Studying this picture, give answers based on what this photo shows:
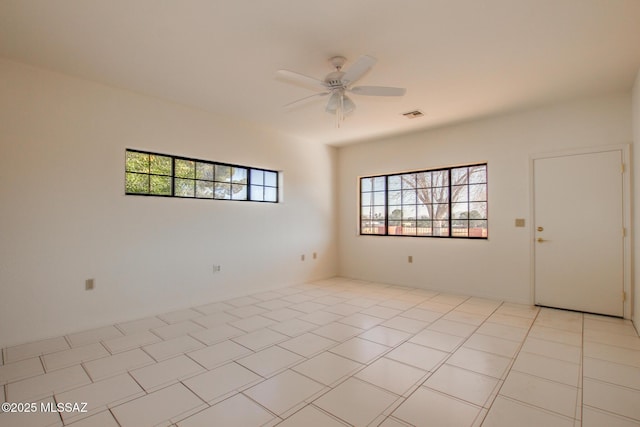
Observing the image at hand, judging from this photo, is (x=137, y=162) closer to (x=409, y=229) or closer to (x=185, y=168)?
(x=185, y=168)

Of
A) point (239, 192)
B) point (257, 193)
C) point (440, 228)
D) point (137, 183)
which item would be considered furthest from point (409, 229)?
point (137, 183)

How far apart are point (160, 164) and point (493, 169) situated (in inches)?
185

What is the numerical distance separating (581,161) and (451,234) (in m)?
1.92

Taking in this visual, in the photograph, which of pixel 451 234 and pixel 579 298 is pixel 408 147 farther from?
pixel 579 298

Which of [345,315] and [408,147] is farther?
[408,147]

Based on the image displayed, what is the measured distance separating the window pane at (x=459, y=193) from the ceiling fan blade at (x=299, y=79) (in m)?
3.14

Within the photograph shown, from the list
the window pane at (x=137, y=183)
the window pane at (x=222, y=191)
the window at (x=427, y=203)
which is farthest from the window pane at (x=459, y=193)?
the window pane at (x=137, y=183)

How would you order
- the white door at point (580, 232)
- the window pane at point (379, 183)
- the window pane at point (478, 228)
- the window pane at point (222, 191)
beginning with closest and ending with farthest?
the white door at point (580, 232) < the window pane at point (222, 191) < the window pane at point (478, 228) < the window pane at point (379, 183)

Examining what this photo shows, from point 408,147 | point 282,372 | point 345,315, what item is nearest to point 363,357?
point 282,372

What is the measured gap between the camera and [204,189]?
14.8 feet

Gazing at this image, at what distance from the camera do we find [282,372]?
2436 mm

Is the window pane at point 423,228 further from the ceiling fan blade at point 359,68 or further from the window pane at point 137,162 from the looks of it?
the window pane at point 137,162

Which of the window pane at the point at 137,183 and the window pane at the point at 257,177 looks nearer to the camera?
the window pane at the point at 137,183

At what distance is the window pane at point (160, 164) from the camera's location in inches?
158
